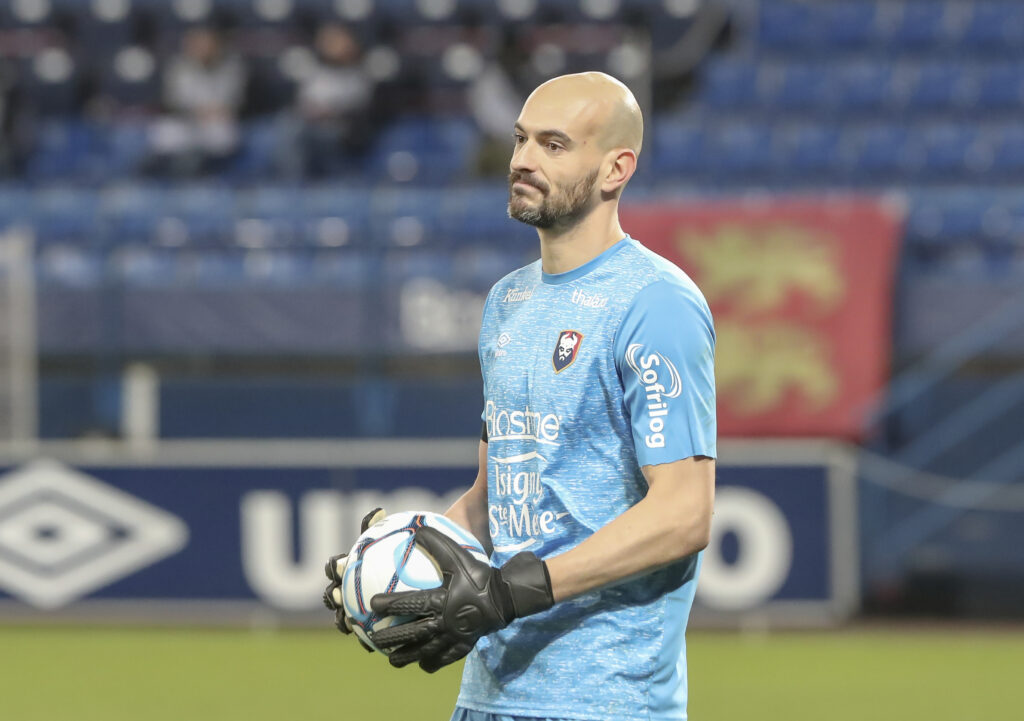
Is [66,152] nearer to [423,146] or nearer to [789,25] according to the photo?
[423,146]

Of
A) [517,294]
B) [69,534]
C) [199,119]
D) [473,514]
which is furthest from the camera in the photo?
[199,119]

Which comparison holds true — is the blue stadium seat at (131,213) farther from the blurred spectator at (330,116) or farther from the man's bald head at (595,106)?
the man's bald head at (595,106)

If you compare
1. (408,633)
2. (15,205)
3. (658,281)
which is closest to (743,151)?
(15,205)

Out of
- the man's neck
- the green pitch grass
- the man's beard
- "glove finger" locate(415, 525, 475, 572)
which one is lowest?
the green pitch grass

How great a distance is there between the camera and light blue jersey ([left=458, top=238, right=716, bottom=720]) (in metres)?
2.83

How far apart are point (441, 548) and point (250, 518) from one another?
24.3ft

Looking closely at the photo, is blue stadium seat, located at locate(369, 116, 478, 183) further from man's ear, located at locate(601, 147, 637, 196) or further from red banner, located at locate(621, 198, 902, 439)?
man's ear, located at locate(601, 147, 637, 196)

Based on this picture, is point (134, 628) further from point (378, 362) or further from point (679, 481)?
point (679, 481)

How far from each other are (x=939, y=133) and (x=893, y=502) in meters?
3.83

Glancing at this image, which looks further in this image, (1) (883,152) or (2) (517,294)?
(1) (883,152)

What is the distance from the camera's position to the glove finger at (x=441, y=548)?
2.80 m

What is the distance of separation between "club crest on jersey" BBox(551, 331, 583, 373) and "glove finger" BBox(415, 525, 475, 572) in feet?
1.23

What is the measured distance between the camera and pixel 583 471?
115 inches

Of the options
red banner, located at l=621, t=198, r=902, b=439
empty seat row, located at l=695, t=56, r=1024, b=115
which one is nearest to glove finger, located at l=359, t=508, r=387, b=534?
red banner, located at l=621, t=198, r=902, b=439
